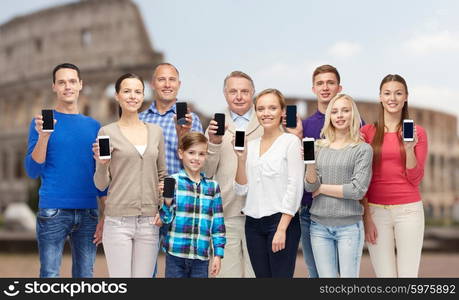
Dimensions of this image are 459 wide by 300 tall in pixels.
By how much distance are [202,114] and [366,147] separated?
21.3 metres

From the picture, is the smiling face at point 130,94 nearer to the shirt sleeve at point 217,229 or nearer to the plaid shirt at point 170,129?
the plaid shirt at point 170,129

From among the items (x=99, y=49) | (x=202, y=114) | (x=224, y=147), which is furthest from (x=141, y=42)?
(x=224, y=147)

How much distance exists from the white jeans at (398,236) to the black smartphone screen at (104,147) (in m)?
1.94

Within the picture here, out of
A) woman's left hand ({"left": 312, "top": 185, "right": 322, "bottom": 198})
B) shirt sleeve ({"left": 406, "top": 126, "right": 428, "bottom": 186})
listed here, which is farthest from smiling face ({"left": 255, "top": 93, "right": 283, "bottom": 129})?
shirt sleeve ({"left": 406, "top": 126, "right": 428, "bottom": 186})

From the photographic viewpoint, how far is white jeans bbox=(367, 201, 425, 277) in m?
4.13

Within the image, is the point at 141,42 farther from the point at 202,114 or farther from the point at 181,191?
the point at 181,191

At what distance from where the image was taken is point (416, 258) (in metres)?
4.21

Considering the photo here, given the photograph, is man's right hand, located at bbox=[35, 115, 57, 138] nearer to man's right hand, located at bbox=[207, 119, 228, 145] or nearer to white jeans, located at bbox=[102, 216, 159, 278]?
white jeans, located at bbox=[102, 216, 159, 278]

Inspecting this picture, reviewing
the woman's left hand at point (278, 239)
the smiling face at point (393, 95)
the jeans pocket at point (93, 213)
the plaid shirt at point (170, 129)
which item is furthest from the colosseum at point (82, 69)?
the woman's left hand at point (278, 239)

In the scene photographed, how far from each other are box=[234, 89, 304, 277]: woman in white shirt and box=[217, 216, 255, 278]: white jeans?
0.16m

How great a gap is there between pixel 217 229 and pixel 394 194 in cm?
131

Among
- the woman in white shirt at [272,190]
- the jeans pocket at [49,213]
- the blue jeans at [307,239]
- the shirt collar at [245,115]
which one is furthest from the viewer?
the shirt collar at [245,115]

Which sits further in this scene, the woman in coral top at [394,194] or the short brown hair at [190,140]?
the woman in coral top at [394,194]

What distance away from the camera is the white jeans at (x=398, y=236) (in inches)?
163
